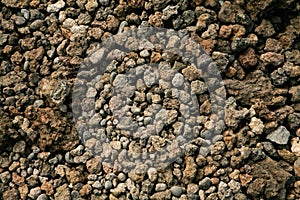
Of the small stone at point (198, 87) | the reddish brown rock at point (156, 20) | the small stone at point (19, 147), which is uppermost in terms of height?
the reddish brown rock at point (156, 20)

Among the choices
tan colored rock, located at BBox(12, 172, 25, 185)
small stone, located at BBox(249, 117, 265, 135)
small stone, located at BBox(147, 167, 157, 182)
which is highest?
small stone, located at BBox(249, 117, 265, 135)

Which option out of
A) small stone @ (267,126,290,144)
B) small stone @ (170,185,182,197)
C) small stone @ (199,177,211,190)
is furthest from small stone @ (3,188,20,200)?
small stone @ (267,126,290,144)

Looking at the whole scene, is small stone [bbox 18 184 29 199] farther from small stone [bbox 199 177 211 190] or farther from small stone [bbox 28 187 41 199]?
small stone [bbox 199 177 211 190]

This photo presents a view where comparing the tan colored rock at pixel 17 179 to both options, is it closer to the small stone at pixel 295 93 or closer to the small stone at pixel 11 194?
the small stone at pixel 11 194

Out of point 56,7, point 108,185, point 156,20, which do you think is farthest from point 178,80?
point 56,7

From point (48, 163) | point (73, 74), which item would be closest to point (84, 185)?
point (48, 163)

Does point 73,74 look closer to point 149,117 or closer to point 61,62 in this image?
point 61,62

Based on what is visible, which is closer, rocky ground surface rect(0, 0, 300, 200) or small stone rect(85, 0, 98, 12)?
rocky ground surface rect(0, 0, 300, 200)

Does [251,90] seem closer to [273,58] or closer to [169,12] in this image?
[273,58]

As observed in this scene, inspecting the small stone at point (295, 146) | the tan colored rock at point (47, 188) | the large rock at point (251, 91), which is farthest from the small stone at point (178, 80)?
the tan colored rock at point (47, 188)
